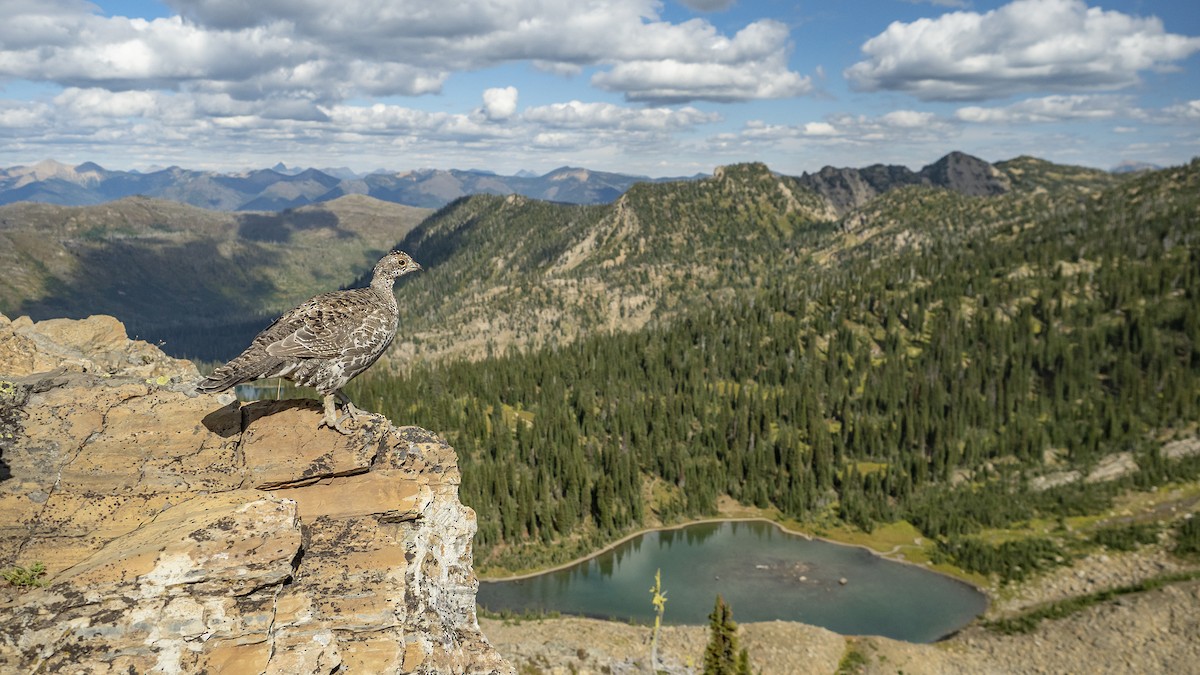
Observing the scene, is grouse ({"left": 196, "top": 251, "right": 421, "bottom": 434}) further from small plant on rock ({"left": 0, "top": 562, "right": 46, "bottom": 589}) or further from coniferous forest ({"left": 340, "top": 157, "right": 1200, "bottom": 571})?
coniferous forest ({"left": 340, "top": 157, "right": 1200, "bottom": 571})

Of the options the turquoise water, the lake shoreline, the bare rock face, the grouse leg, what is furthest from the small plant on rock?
the lake shoreline

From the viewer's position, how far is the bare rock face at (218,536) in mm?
14023

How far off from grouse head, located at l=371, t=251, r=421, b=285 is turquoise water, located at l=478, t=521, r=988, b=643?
81322 mm

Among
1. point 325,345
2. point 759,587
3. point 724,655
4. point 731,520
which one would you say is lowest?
point 731,520

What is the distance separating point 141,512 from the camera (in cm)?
1677

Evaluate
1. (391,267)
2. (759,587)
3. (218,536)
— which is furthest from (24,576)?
(759,587)

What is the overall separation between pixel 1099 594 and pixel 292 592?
4331 inches

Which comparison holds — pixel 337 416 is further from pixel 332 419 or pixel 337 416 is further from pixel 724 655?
pixel 724 655

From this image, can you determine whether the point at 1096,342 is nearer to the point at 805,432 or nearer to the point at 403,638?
the point at 805,432

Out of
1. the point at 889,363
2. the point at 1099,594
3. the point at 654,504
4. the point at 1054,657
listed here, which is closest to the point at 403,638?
the point at 1054,657

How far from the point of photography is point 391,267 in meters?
21.7

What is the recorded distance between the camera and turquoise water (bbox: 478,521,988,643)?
97.1m

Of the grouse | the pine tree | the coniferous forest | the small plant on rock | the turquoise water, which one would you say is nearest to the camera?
the small plant on rock

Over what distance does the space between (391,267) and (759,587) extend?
99.9 metres
